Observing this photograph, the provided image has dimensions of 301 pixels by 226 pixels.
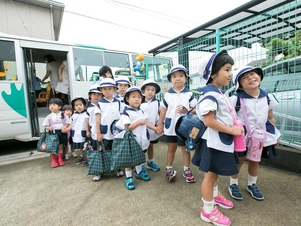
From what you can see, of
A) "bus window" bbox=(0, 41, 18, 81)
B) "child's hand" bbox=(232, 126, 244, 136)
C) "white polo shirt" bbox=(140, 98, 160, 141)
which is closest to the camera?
"child's hand" bbox=(232, 126, 244, 136)

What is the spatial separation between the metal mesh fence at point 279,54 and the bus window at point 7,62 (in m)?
4.22

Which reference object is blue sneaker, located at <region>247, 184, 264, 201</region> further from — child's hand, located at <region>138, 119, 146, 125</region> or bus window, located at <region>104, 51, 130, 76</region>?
bus window, located at <region>104, 51, 130, 76</region>

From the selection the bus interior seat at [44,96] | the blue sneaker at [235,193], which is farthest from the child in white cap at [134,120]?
the bus interior seat at [44,96]

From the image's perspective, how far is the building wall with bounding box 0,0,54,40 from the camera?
7.96 meters

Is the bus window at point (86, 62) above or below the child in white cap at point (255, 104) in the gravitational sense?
above

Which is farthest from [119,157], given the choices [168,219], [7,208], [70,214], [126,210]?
[7,208]

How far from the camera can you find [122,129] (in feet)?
7.64

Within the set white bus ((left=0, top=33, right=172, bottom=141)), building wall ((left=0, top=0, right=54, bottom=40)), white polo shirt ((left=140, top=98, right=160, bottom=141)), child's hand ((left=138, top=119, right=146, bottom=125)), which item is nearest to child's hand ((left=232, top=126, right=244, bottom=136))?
child's hand ((left=138, top=119, right=146, bottom=125))

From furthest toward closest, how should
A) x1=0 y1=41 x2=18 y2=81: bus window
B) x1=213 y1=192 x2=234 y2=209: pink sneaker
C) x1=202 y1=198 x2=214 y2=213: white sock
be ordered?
x1=0 y1=41 x2=18 y2=81: bus window → x1=213 y1=192 x2=234 y2=209: pink sneaker → x1=202 y1=198 x2=214 y2=213: white sock

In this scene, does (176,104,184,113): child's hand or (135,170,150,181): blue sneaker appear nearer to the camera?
(176,104,184,113): child's hand

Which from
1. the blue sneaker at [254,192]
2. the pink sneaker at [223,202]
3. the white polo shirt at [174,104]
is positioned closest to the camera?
the pink sneaker at [223,202]

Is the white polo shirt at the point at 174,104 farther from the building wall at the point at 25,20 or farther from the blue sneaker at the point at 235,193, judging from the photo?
the building wall at the point at 25,20

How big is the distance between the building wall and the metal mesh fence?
8.85 meters

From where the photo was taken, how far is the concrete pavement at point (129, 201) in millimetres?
1702
